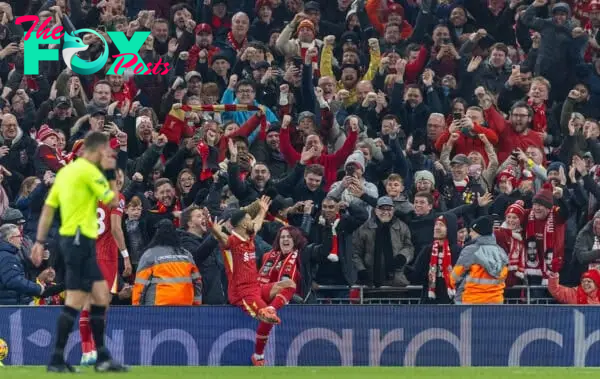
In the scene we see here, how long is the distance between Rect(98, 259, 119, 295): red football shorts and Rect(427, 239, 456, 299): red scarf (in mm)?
4012

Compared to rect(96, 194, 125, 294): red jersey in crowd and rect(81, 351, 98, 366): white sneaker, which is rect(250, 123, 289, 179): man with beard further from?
rect(81, 351, 98, 366): white sneaker

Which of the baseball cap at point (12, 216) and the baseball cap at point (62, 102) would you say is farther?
the baseball cap at point (62, 102)

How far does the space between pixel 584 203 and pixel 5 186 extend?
825cm

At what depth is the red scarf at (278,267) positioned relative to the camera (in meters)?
20.3

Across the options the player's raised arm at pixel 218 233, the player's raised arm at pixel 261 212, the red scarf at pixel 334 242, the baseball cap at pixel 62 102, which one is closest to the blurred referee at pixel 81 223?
the player's raised arm at pixel 218 233

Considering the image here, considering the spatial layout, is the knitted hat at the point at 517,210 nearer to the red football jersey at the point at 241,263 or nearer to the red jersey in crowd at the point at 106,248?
the red football jersey at the point at 241,263

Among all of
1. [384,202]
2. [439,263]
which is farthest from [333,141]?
[439,263]

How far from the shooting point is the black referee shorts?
15.8 metres

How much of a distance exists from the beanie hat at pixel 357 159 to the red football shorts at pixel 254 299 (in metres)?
2.89

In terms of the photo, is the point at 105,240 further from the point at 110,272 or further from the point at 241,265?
the point at 241,265

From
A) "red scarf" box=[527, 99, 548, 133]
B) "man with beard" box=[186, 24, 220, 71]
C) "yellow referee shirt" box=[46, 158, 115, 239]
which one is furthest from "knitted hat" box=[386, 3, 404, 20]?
"yellow referee shirt" box=[46, 158, 115, 239]

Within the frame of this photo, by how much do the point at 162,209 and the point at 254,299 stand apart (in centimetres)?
328

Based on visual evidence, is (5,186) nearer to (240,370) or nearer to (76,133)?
(76,133)
